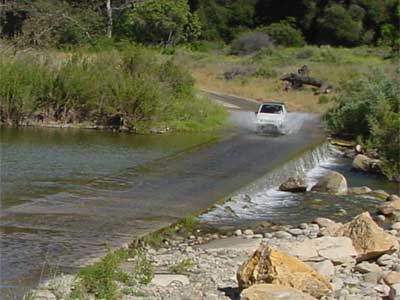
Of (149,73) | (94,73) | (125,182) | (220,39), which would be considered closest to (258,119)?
(149,73)

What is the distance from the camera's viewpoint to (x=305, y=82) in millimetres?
48406

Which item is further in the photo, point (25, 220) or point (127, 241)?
point (25, 220)

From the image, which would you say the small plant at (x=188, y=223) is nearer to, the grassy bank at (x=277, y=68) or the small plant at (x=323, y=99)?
the grassy bank at (x=277, y=68)

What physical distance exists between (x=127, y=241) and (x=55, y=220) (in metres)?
1.84

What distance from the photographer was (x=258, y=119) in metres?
33.3

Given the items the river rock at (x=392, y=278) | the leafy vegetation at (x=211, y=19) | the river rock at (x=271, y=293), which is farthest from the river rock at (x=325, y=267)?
the leafy vegetation at (x=211, y=19)

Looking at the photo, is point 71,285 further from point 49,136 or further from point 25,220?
point 49,136

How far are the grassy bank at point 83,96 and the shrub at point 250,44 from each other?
39.2 meters

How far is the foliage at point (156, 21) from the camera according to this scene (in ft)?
208

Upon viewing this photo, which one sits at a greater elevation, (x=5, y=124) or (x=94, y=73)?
(x=94, y=73)

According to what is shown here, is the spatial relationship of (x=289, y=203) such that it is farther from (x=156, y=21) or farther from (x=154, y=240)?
(x=156, y=21)

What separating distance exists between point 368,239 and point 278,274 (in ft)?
11.7

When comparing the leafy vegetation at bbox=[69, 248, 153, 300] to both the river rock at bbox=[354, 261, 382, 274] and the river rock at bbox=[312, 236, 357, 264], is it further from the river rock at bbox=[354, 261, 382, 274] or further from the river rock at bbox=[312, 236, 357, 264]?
the river rock at bbox=[354, 261, 382, 274]

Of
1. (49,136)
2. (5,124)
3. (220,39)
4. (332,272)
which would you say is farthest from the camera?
(220,39)
